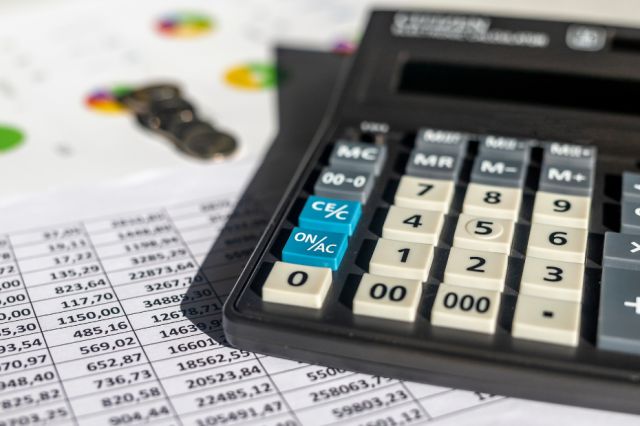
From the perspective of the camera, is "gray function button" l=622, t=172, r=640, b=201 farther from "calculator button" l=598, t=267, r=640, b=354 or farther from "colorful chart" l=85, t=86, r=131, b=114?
"colorful chart" l=85, t=86, r=131, b=114

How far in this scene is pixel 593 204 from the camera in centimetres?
50

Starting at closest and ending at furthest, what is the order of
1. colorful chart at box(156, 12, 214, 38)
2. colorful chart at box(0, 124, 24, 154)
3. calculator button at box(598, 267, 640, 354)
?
calculator button at box(598, 267, 640, 354)
colorful chart at box(0, 124, 24, 154)
colorful chart at box(156, 12, 214, 38)

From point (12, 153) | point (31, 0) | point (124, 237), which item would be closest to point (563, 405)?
point (124, 237)

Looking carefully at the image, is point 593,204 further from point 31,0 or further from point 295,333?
point 31,0

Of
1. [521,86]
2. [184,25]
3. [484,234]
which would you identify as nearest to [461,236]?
[484,234]

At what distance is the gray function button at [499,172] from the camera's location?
51 cm

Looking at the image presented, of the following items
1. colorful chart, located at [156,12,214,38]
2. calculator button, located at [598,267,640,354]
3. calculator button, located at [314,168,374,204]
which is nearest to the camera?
calculator button, located at [598,267,640,354]

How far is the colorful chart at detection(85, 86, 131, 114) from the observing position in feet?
2.19

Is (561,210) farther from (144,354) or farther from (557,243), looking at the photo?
(144,354)

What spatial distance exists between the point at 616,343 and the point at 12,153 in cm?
41

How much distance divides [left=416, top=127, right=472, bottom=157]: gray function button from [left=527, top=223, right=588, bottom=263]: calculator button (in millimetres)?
83

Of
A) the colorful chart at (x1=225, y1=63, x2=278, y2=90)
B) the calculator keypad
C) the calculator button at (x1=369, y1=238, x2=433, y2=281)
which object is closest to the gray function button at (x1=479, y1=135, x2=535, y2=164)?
the calculator keypad

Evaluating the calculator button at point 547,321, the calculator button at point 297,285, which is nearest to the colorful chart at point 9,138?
the calculator button at point 297,285

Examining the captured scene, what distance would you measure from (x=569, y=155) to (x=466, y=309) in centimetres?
16
